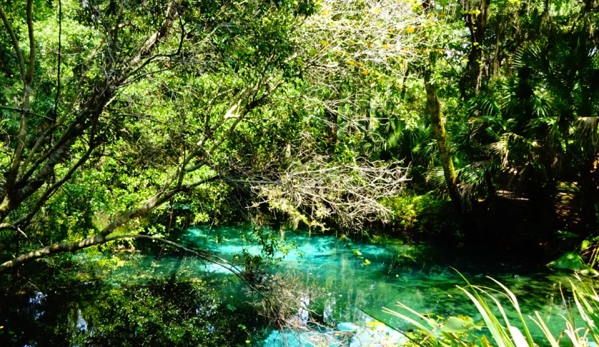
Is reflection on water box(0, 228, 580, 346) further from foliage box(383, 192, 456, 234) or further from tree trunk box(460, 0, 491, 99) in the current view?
tree trunk box(460, 0, 491, 99)

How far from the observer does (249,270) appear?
17.4 feet

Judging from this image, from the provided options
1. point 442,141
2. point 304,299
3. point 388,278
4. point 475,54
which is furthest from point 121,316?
point 475,54

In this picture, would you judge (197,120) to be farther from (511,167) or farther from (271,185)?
(511,167)

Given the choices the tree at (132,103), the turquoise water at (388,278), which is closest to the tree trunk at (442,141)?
the turquoise water at (388,278)

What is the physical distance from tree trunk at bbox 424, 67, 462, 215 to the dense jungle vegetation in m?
0.04

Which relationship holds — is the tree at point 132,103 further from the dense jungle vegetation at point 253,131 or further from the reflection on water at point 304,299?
the reflection on water at point 304,299

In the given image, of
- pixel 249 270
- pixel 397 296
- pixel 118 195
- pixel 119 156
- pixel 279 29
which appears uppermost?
pixel 279 29

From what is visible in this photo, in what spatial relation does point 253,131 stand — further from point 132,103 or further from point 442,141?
point 442,141

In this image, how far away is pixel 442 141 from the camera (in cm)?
1002

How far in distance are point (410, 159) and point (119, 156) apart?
916cm

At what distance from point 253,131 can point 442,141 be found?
5.32 metres

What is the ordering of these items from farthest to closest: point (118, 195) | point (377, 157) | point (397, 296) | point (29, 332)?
point (377, 157) < point (397, 296) < point (118, 195) < point (29, 332)

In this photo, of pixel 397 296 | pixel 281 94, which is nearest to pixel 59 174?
pixel 281 94

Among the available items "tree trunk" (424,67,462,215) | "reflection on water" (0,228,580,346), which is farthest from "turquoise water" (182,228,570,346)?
"tree trunk" (424,67,462,215)
